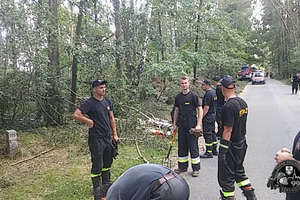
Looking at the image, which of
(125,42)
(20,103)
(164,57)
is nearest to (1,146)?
(20,103)

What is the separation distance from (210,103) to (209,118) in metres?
0.42

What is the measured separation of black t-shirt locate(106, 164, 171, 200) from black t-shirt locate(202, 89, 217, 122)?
19.4 feet

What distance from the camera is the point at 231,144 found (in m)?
4.03

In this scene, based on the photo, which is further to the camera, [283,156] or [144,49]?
[144,49]

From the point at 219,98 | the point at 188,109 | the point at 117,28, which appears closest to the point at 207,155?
the point at 219,98

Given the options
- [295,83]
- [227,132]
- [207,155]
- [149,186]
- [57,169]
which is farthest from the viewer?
[295,83]

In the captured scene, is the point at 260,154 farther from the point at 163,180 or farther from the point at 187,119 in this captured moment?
the point at 163,180

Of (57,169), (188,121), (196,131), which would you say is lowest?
(57,169)

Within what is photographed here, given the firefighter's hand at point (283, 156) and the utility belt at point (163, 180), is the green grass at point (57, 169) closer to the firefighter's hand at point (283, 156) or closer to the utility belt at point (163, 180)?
the firefighter's hand at point (283, 156)

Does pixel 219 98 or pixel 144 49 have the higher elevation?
pixel 144 49

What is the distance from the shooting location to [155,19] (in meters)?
12.1

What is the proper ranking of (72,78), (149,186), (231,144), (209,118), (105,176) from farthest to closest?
(72,78) → (209,118) → (105,176) → (231,144) → (149,186)

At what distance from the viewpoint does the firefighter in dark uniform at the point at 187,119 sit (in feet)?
18.0

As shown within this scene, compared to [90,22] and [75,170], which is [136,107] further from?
[75,170]
